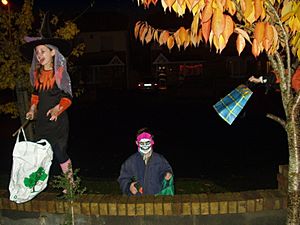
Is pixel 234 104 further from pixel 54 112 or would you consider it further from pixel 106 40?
pixel 106 40

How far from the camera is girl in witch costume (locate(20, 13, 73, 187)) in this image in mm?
4301

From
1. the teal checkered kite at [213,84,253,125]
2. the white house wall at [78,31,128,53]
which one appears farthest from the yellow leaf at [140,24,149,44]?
the white house wall at [78,31,128,53]

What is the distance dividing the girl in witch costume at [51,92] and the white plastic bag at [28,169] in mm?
508

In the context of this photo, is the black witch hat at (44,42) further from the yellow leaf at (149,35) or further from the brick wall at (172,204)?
the brick wall at (172,204)

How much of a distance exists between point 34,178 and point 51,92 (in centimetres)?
104

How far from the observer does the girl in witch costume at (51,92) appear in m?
4.30

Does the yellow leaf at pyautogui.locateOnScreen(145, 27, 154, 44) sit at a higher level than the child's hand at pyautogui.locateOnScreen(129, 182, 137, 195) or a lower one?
higher

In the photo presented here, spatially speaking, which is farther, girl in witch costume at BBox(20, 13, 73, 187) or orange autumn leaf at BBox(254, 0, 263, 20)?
girl in witch costume at BBox(20, 13, 73, 187)

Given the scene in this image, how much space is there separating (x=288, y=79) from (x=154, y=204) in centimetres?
192

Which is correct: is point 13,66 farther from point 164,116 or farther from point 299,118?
point 164,116

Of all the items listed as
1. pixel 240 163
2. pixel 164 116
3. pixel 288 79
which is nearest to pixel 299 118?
pixel 288 79

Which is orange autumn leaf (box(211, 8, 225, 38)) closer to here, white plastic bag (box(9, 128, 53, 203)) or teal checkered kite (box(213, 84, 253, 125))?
teal checkered kite (box(213, 84, 253, 125))

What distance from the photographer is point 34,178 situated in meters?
3.78

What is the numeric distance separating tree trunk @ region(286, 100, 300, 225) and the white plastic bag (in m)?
2.30
